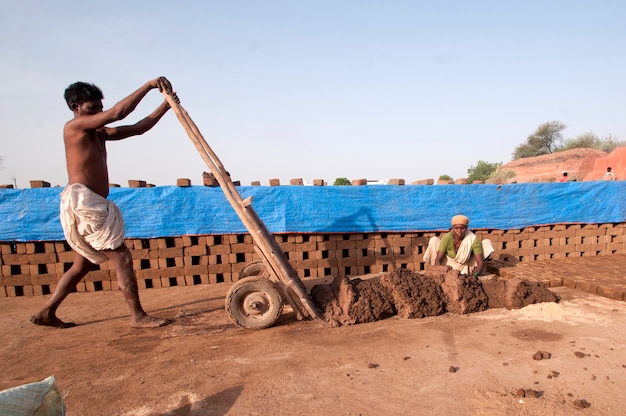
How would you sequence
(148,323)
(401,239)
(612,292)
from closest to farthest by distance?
(148,323) < (612,292) < (401,239)

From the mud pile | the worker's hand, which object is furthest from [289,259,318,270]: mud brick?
the worker's hand

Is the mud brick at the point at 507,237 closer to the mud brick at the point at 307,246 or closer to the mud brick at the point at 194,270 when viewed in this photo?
the mud brick at the point at 307,246

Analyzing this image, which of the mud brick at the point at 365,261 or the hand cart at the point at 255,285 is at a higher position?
the hand cart at the point at 255,285

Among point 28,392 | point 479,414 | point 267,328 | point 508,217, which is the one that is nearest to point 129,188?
point 267,328

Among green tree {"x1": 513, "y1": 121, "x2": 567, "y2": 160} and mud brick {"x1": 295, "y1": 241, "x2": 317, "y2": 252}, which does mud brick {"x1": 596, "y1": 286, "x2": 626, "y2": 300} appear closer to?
mud brick {"x1": 295, "y1": 241, "x2": 317, "y2": 252}

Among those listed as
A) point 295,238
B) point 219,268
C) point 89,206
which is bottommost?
point 219,268

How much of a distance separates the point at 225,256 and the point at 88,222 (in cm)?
209

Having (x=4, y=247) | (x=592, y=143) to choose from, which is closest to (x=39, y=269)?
(x=4, y=247)

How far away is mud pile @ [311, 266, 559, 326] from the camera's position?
3420mm

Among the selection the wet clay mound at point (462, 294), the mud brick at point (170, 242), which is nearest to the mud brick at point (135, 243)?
the mud brick at point (170, 242)

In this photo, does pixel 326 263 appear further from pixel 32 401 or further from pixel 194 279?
pixel 32 401

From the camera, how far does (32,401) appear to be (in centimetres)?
152

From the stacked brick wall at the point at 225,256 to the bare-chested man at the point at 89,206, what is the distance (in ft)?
4.94

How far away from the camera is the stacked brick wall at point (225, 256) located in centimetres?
481
